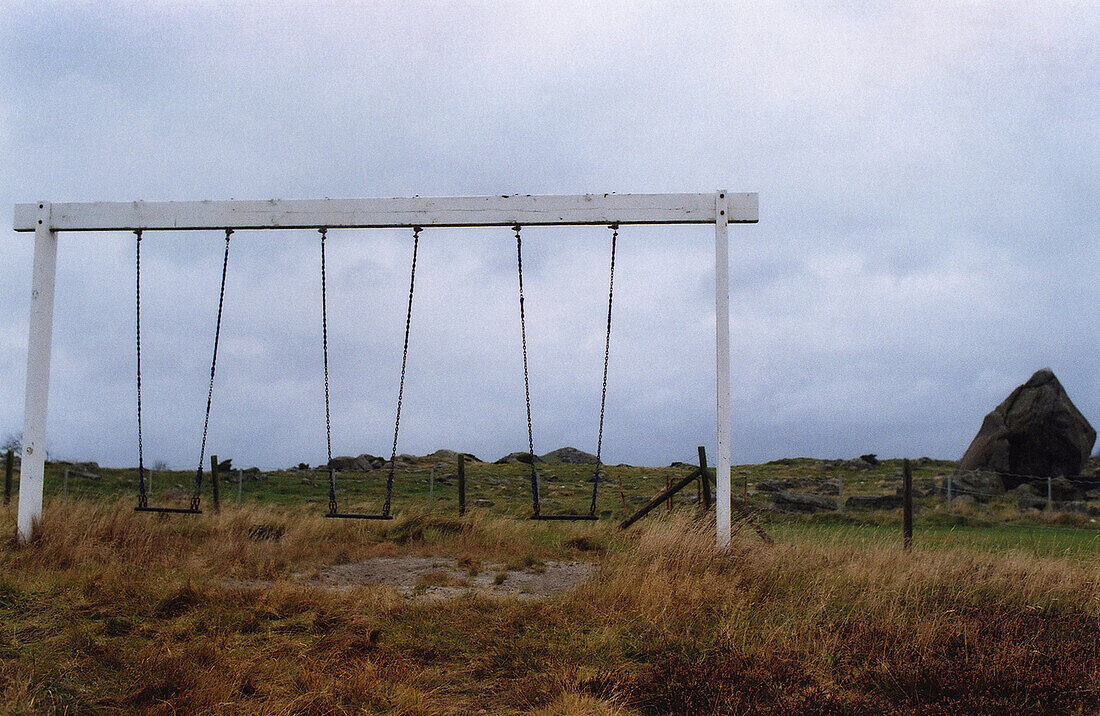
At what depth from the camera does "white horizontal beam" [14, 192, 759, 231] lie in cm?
946

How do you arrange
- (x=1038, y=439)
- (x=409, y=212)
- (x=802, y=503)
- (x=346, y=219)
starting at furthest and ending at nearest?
(x=1038, y=439)
(x=802, y=503)
(x=346, y=219)
(x=409, y=212)

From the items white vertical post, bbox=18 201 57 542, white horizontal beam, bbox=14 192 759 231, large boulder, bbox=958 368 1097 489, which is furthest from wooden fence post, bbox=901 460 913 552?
large boulder, bbox=958 368 1097 489

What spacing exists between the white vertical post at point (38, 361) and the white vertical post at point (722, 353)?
7.97 meters

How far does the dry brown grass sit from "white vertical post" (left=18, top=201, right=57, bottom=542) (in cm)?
61

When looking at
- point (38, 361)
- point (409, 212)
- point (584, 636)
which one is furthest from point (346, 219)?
point (584, 636)

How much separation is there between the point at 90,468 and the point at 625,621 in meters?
28.1

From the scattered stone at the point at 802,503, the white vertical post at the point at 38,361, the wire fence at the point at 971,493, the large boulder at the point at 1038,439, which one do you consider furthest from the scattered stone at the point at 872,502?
A: the white vertical post at the point at 38,361

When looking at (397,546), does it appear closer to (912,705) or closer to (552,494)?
(912,705)

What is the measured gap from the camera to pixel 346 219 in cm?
980

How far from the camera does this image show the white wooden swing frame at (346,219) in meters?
9.41

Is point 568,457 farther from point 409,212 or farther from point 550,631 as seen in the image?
point 550,631

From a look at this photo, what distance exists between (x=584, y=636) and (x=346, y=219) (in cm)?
A: 572

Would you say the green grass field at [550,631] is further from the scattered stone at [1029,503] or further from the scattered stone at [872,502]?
the scattered stone at [1029,503]

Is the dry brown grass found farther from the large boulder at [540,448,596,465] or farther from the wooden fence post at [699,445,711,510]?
the large boulder at [540,448,596,465]
